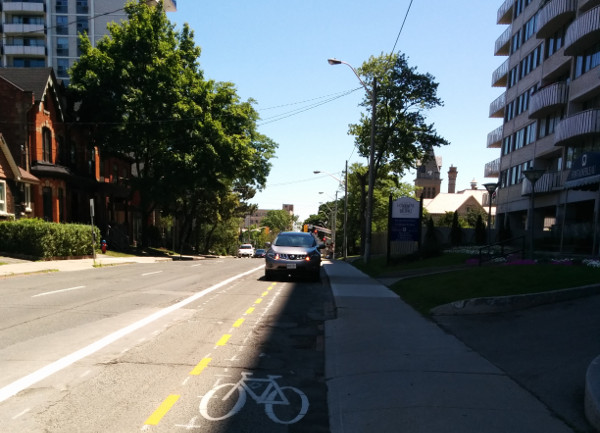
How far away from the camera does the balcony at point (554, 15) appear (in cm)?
2567

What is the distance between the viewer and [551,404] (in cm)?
406

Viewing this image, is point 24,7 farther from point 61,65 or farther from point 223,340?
point 223,340

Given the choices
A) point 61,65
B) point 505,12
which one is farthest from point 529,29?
point 61,65

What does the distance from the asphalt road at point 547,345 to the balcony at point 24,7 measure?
73.2 meters

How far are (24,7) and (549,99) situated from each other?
222 ft

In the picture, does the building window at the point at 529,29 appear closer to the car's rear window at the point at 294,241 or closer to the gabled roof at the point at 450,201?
the car's rear window at the point at 294,241

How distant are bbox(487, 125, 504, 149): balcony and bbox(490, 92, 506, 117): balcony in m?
1.70

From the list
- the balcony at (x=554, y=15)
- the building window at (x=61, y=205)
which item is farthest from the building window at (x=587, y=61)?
the building window at (x=61, y=205)

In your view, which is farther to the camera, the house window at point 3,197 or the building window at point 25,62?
the building window at point 25,62

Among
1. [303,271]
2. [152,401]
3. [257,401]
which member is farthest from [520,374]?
[303,271]

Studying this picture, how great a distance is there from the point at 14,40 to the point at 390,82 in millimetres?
57704

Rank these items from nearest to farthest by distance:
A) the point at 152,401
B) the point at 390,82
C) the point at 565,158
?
the point at 152,401
the point at 565,158
the point at 390,82

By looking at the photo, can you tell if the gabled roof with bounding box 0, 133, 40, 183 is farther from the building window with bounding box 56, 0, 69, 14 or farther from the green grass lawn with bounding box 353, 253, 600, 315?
the building window with bounding box 56, 0, 69, 14

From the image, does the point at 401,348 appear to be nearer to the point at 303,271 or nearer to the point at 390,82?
the point at 303,271
